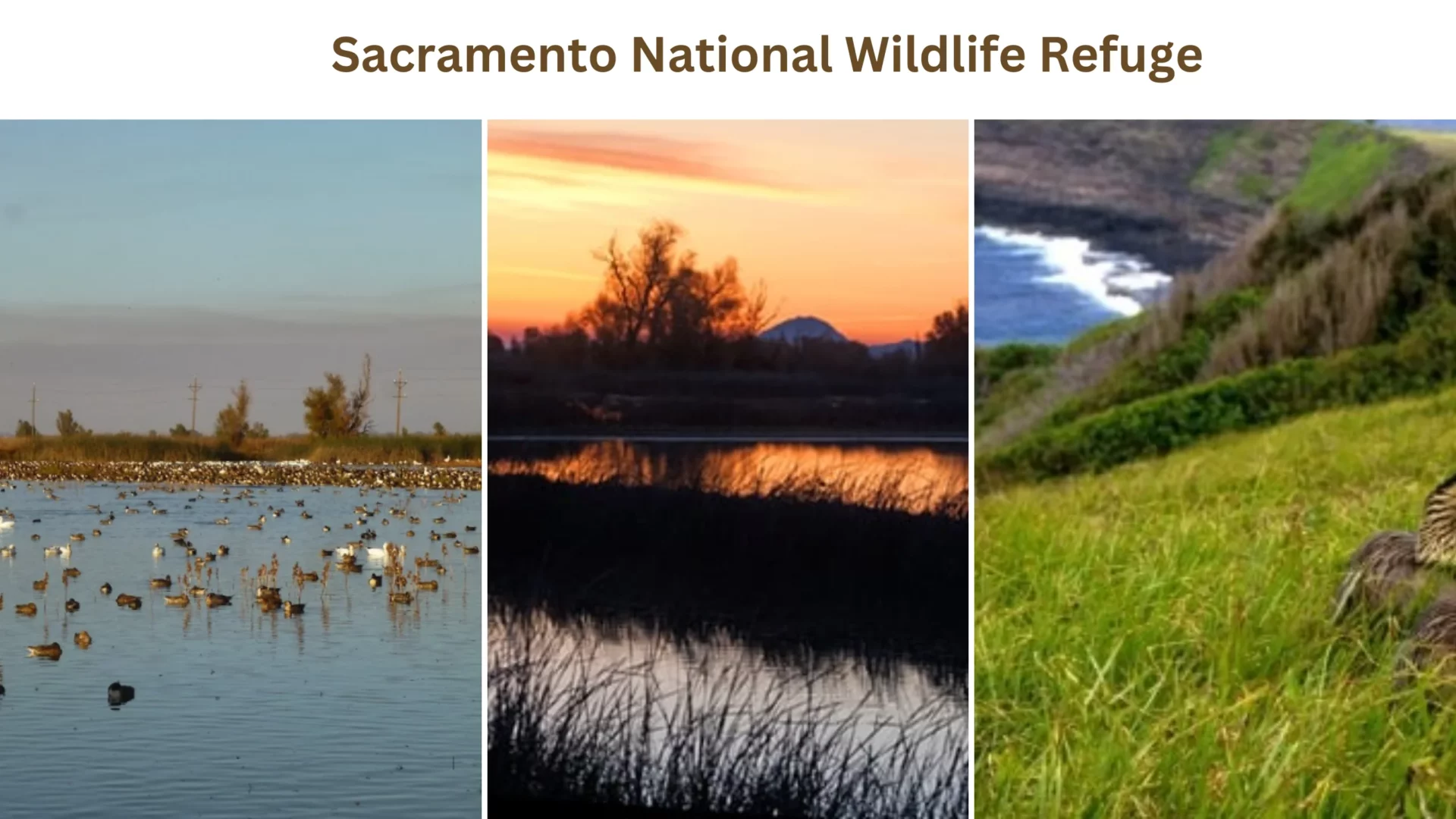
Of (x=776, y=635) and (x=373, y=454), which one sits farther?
(x=373, y=454)

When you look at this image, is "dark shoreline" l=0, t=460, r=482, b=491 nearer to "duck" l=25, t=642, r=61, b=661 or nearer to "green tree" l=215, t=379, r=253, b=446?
"green tree" l=215, t=379, r=253, b=446

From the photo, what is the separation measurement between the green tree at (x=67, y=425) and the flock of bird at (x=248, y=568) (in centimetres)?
24

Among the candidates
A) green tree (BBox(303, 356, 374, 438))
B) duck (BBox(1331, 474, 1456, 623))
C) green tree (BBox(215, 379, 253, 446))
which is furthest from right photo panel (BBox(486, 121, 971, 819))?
duck (BBox(1331, 474, 1456, 623))

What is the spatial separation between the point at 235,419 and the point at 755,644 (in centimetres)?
219

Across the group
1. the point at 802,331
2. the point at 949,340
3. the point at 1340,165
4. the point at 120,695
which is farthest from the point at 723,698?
the point at 1340,165

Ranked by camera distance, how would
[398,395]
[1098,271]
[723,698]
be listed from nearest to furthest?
[723,698] < [1098,271] < [398,395]

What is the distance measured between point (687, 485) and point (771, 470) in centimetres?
32

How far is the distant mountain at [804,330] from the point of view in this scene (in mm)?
6520

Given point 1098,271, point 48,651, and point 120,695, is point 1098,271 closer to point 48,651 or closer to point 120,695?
point 120,695

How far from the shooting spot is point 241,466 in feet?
22.5

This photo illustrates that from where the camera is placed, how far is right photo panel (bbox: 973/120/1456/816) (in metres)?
6.20
